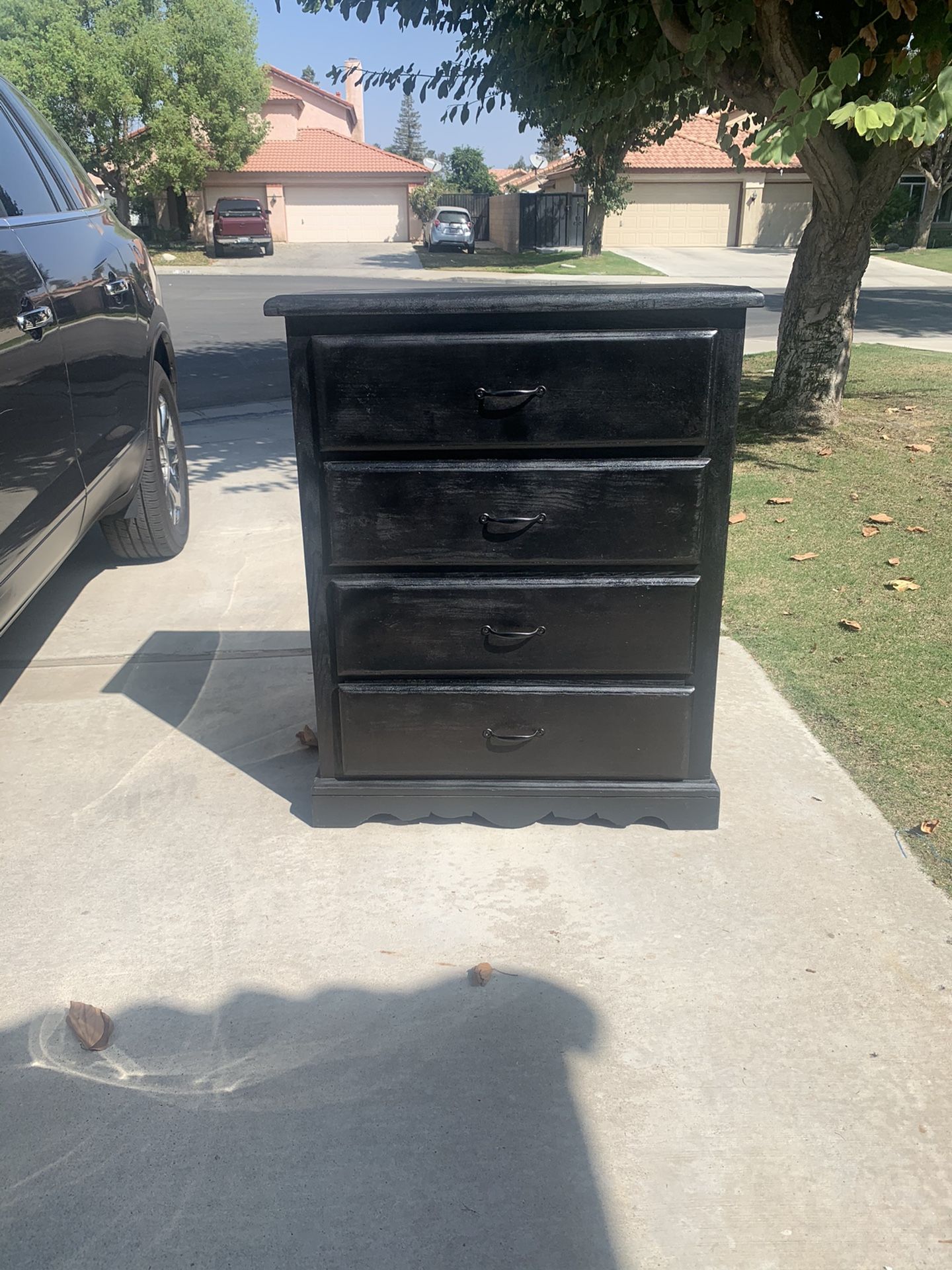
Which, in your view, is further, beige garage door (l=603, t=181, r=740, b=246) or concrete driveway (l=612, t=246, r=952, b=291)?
beige garage door (l=603, t=181, r=740, b=246)

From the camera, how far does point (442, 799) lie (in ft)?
9.80

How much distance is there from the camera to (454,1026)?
226 centimetres

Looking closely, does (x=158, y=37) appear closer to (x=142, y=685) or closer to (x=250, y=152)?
(x=250, y=152)

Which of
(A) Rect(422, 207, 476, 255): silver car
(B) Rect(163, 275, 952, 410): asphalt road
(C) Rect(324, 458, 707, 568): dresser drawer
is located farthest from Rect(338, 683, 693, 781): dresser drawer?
(A) Rect(422, 207, 476, 255): silver car

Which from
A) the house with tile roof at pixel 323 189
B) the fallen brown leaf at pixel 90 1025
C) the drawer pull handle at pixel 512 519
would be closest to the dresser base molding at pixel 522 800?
the drawer pull handle at pixel 512 519

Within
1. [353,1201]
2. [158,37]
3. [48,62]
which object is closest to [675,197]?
[158,37]

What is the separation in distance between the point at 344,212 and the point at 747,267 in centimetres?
2497

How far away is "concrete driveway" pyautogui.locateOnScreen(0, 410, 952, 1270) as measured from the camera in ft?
5.97

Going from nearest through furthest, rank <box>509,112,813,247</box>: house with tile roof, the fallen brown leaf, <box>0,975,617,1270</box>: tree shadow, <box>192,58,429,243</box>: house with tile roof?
1. <box>0,975,617,1270</box>: tree shadow
2. the fallen brown leaf
3. <box>509,112,813,247</box>: house with tile roof
4. <box>192,58,429,243</box>: house with tile roof

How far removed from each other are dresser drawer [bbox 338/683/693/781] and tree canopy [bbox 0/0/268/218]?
42.4 metres

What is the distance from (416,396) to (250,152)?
46.5 m

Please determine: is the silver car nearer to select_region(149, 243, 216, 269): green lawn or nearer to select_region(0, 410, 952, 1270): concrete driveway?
select_region(149, 243, 216, 269): green lawn

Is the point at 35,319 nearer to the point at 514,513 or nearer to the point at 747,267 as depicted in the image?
the point at 514,513

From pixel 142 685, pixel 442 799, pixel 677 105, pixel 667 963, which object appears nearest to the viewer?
pixel 667 963
